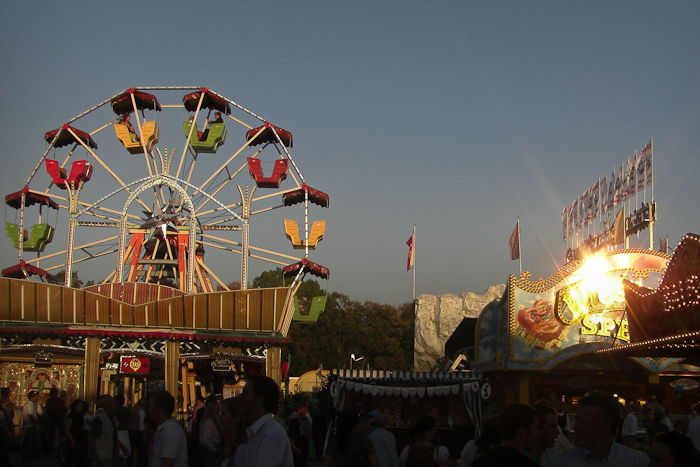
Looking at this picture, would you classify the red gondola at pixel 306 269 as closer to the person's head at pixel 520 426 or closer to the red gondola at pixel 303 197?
the red gondola at pixel 303 197

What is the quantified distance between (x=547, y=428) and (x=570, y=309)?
18772mm

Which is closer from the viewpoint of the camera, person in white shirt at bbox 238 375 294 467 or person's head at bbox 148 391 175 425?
person in white shirt at bbox 238 375 294 467

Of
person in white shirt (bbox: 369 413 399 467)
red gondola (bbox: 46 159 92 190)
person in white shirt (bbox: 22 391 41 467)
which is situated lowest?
person in white shirt (bbox: 22 391 41 467)

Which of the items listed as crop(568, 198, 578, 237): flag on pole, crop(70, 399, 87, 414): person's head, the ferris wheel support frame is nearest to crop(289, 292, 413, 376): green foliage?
crop(568, 198, 578, 237): flag on pole

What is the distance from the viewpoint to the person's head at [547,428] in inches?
181

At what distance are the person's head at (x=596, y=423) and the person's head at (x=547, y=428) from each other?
70cm

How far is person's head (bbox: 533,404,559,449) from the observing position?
460 cm

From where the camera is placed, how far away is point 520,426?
3889 mm

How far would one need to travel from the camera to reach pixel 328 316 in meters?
60.2

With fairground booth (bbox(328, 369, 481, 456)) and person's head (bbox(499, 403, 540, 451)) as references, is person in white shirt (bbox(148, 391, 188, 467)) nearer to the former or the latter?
person's head (bbox(499, 403, 540, 451))

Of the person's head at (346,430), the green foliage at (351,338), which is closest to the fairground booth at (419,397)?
the person's head at (346,430)

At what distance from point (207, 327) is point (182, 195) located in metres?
7.66

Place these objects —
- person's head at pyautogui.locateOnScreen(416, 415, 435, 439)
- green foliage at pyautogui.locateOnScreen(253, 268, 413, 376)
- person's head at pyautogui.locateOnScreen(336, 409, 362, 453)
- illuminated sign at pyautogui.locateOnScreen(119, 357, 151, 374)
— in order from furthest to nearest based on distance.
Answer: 1. green foliage at pyautogui.locateOnScreen(253, 268, 413, 376)
2. illuminated sign at pyautogui.locateOnScreen(119, 357, 151, 374)
3. person's head at pyautogui.locateOnScreen(336, 409, 362, 453)
4. person's head at pyautogui.locateOnScreen(416, 415, 435, 439)

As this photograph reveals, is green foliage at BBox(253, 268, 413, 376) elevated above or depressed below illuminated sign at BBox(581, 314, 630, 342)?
below
